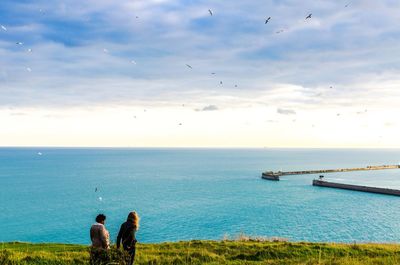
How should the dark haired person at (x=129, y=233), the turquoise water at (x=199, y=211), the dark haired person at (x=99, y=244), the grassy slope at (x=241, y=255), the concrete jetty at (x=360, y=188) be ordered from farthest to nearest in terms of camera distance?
the concrete jetty at (x=360, y=188)
the turquoise water at (x=199, y=211)
the grassy slope at (x=241, y=255)
the dark haired person at (x=129, y=233)
the dark haired person at (x=99, y=244)

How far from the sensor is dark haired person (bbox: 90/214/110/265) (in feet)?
34.7

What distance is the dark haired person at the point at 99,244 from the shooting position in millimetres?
10570

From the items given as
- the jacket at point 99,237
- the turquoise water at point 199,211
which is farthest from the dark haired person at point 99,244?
the turquoise water at point 199,211

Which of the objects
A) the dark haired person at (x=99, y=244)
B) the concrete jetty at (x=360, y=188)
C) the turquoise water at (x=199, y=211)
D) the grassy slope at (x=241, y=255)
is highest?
the dark haired person at (x=99, y=244)

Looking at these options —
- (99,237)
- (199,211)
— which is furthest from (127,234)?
(199,211)

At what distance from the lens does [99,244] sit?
426 inches

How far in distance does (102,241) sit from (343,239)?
54813 mm

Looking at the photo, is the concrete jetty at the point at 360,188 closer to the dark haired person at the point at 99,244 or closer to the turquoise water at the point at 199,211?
the turquoise water at the point at 199,211

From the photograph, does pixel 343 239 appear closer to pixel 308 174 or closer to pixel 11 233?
pixel 11 233

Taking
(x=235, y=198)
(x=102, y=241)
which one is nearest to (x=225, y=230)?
(x=235, y=198)

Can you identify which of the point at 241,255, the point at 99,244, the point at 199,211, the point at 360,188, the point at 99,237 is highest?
the point at 99,237

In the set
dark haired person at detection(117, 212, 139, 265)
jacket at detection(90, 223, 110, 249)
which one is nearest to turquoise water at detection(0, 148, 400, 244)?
dark haired person at detection(117, 212, 139, 265)

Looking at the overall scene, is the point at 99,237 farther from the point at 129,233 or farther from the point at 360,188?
the point at 360,188

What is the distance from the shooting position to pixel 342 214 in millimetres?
80188
